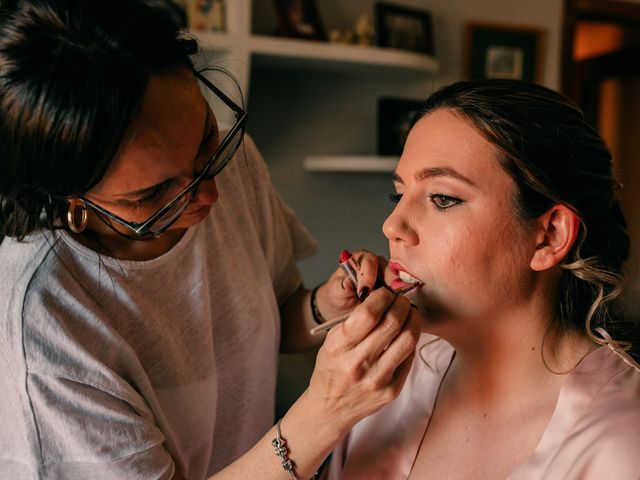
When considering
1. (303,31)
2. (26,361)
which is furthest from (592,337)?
(303,31)

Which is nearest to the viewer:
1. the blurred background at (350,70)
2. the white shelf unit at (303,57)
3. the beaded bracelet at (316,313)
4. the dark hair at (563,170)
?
the dark hair at (563,170)

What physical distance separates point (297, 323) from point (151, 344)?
418 mm

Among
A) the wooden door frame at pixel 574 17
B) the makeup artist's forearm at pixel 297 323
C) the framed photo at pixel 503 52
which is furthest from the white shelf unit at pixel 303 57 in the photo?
the makeup artist's forearm at pixel 297 323

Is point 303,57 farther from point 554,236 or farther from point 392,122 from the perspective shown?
point 554,236

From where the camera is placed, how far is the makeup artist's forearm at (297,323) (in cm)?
153

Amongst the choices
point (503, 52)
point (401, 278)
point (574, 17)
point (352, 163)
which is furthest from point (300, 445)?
point (574, 17)

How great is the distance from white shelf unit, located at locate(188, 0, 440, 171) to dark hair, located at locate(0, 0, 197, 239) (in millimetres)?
1282

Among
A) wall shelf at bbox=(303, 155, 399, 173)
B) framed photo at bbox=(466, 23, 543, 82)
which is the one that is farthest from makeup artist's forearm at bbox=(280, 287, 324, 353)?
framed photo at bbox=(466, 23, 543, 82)

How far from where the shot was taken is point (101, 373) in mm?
1099

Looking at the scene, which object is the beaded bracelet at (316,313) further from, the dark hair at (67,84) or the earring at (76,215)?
the dark hair at (67,84)

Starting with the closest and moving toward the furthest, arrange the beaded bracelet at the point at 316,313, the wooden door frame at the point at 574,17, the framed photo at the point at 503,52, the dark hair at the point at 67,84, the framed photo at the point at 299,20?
the dark hair at the point at 67,84
the beaded bracelet at the point at 316,313
the framed photo at the point at 299,20
the framed photo at the point at 503,52
the wooden door frame at the point at 574,17

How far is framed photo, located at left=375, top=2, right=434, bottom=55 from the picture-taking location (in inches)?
110

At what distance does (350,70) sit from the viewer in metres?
Answer: 2.84

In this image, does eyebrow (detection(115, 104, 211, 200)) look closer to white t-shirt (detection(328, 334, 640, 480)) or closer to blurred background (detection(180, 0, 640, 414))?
white t-shirt (detection(328, 334, 640, 480))
